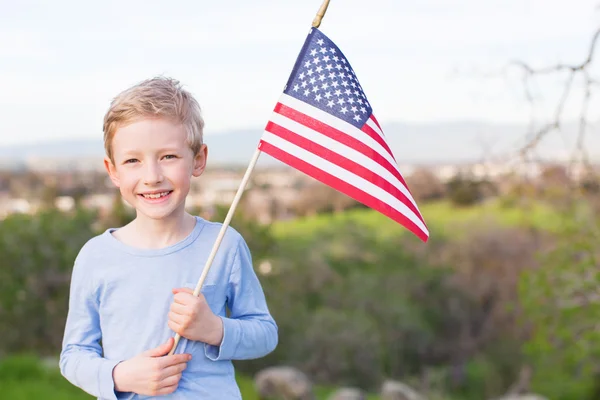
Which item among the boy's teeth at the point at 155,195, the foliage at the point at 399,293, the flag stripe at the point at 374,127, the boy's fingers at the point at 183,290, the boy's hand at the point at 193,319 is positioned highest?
the flag stripe at the point at 374,127

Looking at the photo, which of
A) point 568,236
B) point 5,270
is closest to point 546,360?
point 568,236

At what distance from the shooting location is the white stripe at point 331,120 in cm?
216

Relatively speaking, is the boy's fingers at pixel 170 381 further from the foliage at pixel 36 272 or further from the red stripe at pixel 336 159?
the foliage at pixel 36 272

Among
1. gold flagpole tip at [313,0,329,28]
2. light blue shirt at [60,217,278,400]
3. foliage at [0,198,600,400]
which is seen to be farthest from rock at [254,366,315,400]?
gold flagpole tip at [313,0,329,28]

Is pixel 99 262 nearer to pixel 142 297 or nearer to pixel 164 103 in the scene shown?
pixel 142 297

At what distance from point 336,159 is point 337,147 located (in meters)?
0.03

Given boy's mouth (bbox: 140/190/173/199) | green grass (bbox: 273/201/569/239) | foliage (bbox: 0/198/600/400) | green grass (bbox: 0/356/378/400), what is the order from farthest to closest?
green grass (bbox: 273/201/569/239) → foliage (bbox: 0/198/600/400) → green grass (bbox: 0/356/378/400) → boy's mouth (bbox: 140/190/173/199)

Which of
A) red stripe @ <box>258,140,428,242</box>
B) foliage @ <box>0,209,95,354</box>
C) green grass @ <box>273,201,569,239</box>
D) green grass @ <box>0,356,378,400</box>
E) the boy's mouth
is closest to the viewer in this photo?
the boy's mouth

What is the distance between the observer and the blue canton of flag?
7.09ft

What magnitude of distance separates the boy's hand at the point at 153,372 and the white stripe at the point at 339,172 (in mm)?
625

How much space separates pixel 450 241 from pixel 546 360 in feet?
28.5

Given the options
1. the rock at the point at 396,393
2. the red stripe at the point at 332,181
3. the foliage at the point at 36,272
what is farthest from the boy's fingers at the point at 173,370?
the foliage at the point at 36,272

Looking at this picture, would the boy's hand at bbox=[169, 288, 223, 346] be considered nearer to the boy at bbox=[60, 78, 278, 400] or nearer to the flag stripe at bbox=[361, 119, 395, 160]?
the boy at bbox=[60, 78, 278, 400]

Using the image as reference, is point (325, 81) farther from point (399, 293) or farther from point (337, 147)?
point (399, 293)
